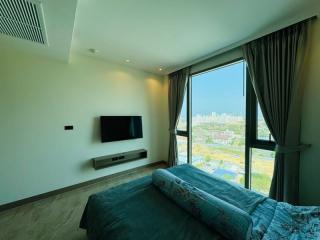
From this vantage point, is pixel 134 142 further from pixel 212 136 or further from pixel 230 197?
pixel 230 197

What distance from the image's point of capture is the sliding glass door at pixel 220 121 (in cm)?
264

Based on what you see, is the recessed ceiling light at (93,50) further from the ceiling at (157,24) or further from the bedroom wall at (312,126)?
the bedroom wall at (312,126)

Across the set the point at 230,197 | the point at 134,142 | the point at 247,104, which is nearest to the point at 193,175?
the point at 230,197

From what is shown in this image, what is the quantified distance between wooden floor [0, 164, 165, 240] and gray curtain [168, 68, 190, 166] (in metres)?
2.16

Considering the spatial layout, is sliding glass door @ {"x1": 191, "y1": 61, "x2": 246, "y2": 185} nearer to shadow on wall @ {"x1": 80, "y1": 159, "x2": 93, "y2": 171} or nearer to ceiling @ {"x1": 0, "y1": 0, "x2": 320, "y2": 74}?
ceiling @ {"x1": 0, "y1": 0, "x2": 320, "y2": 74}

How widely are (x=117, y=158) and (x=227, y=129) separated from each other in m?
2.47

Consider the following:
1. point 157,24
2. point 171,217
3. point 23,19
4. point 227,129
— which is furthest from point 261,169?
point 23,19

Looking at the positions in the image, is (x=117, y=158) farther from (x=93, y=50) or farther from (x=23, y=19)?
(x=23, y=19)

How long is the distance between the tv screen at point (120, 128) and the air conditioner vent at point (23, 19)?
1749mm

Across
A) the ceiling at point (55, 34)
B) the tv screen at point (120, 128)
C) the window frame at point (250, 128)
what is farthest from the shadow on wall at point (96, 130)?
the window frame at point (250, 128)

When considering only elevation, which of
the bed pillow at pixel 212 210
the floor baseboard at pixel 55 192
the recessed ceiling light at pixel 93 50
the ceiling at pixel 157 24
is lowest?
the floor baseboard at pixel 55 192

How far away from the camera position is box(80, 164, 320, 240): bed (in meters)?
1.07

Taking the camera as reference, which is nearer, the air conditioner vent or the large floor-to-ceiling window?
the air conditioner vent

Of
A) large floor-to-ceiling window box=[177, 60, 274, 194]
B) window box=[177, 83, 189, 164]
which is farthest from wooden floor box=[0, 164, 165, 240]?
large floor-to-ceiling window box=[177, 60, 274, 194]
